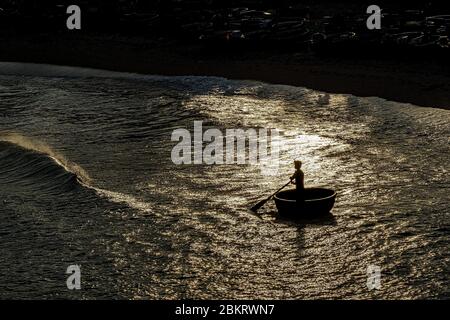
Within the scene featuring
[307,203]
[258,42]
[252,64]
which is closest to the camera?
[307,203]

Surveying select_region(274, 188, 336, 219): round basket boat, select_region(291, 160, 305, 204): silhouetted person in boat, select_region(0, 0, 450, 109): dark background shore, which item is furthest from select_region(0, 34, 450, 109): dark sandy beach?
select_region(291, 160, 305, 204): silhouetted person in boat

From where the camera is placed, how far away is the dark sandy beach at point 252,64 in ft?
97.0

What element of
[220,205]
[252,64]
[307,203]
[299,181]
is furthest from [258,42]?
[307,203]

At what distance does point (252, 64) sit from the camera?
3534 centimetres

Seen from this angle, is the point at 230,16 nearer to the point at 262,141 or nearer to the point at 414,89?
the point at 414,89

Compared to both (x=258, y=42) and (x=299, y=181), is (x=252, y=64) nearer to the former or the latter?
(x=258, y=42)

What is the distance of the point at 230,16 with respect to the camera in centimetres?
4156

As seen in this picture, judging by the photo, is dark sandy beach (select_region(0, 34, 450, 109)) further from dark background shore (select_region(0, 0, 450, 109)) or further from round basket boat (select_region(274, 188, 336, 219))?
round basket boat (select_region(274, 188, 336, 219))

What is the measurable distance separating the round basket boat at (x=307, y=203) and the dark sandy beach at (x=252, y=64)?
984 centimetres

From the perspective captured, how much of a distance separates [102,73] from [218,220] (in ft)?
69.0

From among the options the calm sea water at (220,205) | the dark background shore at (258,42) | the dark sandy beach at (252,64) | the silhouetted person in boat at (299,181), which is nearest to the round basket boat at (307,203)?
the silhouetted person in boat at (299,181)

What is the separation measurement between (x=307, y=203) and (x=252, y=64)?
59.9 ft

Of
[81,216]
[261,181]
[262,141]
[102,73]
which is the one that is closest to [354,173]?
[261,181]

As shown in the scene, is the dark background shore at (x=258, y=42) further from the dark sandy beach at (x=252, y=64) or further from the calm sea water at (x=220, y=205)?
the calm sea water at (x=220, y=205)
